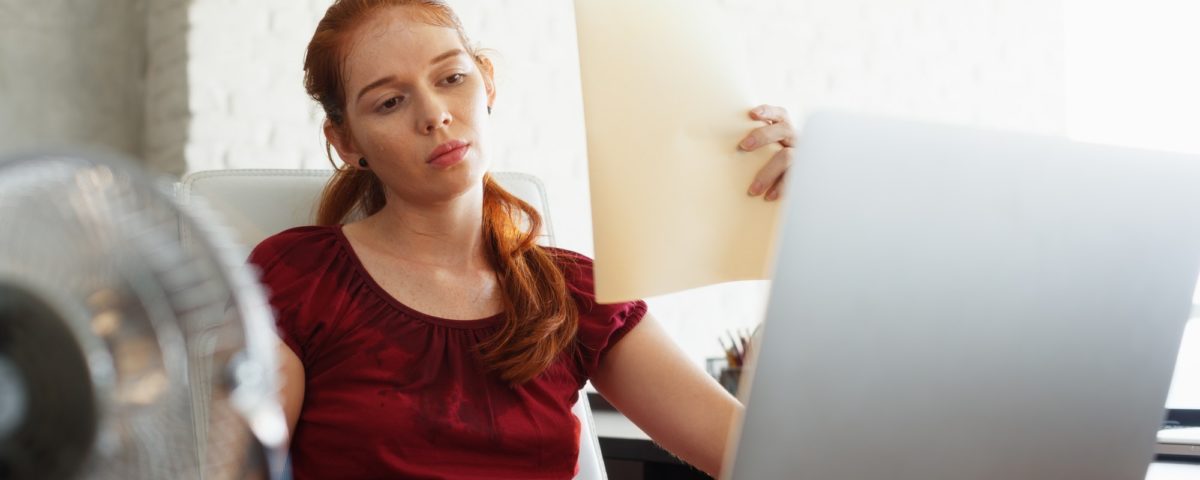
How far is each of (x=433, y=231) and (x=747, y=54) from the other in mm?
1399

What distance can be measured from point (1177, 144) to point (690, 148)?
3052 millimetres

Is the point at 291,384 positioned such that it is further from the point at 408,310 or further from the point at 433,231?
the point at 433,231

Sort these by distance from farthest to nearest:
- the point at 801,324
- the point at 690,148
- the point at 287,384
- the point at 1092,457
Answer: the point at 287,384 < the point at 690,148 < the point at 1092,457 < the point at 801,324

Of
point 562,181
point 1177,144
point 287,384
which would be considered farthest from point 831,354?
point 1177,144

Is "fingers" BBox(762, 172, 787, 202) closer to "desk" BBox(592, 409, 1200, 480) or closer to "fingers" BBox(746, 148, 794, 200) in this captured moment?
"fingers" BBox(746, 148, 794, 200)

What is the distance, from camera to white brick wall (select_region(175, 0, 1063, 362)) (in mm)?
2209

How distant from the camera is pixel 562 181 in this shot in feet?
8.80

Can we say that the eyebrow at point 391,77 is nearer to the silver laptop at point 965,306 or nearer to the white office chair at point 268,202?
the white office chair at point 268,202

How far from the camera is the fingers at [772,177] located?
2.43 ft

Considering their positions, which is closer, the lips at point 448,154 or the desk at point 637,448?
the desk at point 637,448

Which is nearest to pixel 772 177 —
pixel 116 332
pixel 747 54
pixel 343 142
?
pixel 116 332

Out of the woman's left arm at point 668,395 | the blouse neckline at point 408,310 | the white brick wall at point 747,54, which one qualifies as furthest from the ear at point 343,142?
the white brick wall at point 747,54

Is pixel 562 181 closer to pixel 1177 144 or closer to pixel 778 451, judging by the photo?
pixel 1177 144

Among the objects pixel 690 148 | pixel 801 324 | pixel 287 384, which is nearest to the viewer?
pixel 801 324
